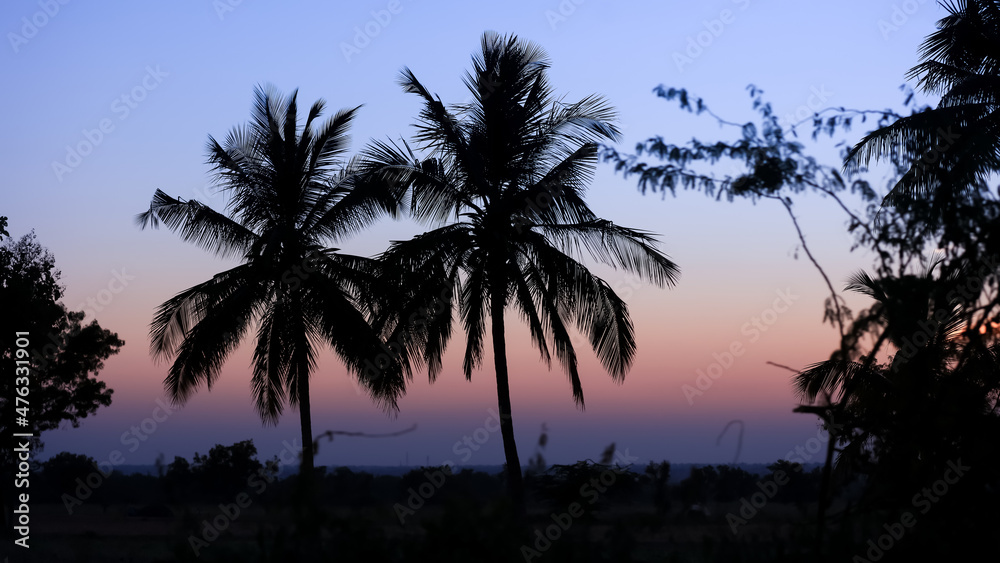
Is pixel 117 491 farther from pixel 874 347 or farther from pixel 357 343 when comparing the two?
pixel 874 347

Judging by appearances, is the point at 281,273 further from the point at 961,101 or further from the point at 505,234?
the point at 961,101

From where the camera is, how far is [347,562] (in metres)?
4.16

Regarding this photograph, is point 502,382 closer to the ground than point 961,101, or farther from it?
closer to the ground

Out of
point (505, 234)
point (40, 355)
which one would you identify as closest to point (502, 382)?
point (505, 234)

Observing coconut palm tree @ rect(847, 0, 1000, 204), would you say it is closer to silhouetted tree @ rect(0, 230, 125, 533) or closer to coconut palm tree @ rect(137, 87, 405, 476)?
coconut palm tree @ rect(137, 87, 405, 476)

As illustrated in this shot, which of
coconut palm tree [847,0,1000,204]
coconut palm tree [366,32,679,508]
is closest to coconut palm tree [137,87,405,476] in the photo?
coconut palm tree [366,32,679,508]

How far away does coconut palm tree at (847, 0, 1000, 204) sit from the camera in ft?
39.4

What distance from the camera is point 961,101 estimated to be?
50.0 feet

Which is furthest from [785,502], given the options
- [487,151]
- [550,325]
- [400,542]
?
[487,151]

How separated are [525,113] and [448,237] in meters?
3.18

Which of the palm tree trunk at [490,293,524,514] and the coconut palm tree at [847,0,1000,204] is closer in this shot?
the coconut palm tree at [847,0,1000,204]

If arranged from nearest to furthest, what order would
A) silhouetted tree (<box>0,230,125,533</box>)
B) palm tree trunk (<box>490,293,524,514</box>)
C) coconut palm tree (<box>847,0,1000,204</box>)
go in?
coconut palm tree (<box>847,0,1000,204</box>), palm tree trunk (<box>490,293,524,514</box>), silhouetted tree (<box>0,230,125,533</box>)

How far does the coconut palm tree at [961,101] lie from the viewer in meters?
12.0

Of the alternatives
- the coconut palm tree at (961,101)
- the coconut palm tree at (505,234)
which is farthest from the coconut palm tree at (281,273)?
the coconut palm tree at (961,101)
